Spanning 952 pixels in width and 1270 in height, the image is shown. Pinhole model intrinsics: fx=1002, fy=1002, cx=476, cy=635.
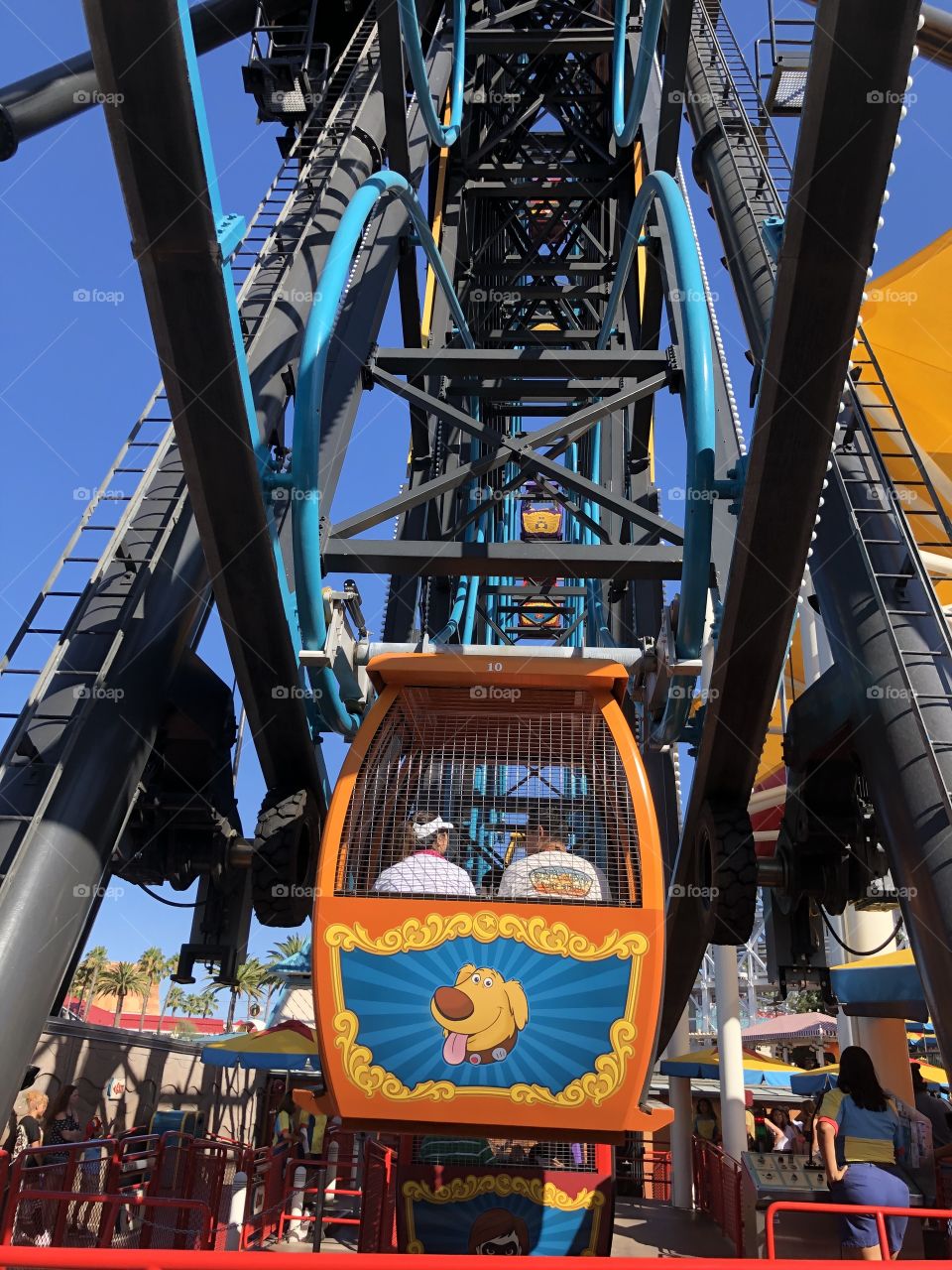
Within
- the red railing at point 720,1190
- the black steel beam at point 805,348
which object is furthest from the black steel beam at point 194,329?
the red railing at point 720,1190

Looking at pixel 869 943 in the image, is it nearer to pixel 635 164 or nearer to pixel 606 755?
pixel 635 164

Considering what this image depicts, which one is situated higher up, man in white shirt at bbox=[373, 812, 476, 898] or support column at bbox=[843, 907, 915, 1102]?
support column at bbox=[843, 907, 915, 1102]

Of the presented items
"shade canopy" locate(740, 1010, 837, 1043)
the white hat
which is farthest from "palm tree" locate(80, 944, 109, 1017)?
the white hat

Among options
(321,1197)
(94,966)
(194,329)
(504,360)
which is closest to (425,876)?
(194,329)

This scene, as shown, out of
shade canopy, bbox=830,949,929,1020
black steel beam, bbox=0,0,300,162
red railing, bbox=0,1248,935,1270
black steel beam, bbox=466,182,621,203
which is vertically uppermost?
black steel beam, bbox=466,182,621,203

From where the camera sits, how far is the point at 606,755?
4938mm

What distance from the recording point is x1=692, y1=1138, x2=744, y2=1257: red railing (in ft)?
30.7

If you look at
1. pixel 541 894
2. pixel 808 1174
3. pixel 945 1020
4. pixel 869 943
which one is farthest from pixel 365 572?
pixel 869 943

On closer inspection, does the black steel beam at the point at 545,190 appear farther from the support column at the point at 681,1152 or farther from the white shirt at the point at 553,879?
the support column at the point at 681,1152

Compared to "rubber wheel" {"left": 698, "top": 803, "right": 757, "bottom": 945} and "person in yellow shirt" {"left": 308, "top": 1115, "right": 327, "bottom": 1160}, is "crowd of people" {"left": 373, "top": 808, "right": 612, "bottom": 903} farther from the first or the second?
"person in yellow shirt" {"left": 308, "top": 1115, "right": 327, "bottom": 1160}

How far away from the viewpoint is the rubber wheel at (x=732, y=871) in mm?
5676

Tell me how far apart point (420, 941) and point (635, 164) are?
8907mm

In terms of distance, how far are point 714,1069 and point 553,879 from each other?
1170cm

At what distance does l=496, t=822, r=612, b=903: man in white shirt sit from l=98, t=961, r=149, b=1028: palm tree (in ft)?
245
